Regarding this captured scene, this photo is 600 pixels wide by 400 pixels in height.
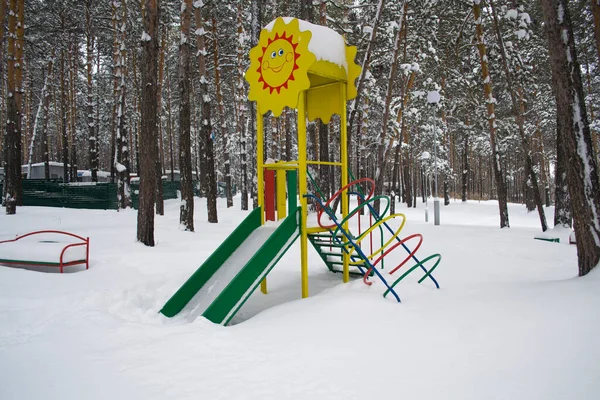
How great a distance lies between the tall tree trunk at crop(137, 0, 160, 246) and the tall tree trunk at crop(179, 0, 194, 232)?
1.64m

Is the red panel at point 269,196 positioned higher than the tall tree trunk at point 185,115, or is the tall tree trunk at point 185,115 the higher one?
the tall tree trunk at point 185,115

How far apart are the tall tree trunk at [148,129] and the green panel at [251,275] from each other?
4.43 metres

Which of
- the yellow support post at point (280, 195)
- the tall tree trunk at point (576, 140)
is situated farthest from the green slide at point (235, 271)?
the tall tree trunk at point (576, 140)

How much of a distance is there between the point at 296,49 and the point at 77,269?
16.5 feet

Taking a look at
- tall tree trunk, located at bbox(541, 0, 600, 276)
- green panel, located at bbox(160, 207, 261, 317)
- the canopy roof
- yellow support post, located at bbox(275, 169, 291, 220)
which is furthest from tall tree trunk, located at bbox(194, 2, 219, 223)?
tall tree trunk, located at bbox(541, 0, 600, 276)

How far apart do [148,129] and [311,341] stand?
21.6 feet

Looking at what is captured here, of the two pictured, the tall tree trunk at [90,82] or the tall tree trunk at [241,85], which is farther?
the tall tree trunk at [90,82]

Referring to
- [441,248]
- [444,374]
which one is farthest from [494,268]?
[444,374]

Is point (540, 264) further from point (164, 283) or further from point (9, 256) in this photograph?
point (9, 256)

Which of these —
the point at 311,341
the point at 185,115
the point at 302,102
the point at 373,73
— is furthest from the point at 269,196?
the point at 373,73

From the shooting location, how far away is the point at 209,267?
18.3 ft

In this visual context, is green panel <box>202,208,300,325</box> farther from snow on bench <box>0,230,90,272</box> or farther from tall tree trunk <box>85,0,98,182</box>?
tall tree trunk <box>85,0,98,182</box>

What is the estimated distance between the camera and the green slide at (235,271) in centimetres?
455

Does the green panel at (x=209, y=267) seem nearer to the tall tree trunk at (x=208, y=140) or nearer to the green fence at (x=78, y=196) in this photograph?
the tall tree trunk at (x=208, y=140)
